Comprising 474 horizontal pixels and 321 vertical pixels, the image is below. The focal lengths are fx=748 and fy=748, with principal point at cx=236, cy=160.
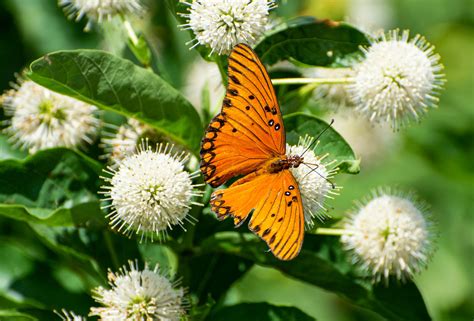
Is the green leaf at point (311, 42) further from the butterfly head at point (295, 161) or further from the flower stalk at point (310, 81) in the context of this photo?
the butterfly head at point (295, 161)

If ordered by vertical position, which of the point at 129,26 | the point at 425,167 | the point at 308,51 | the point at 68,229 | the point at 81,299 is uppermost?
the point at 425,167

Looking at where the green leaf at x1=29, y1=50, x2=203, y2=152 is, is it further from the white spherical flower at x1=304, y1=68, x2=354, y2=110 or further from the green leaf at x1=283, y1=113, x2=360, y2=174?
the white spherical flower at x1=304, y1=68, x2=354, y2=110

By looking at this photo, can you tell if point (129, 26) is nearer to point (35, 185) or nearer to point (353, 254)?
point (35, 185)

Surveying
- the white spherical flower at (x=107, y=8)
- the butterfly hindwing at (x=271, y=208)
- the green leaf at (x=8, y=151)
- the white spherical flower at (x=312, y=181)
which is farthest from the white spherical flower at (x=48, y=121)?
the white spherical flower at (x=312, y=181)

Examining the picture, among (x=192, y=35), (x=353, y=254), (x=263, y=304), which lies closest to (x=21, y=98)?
(x=192, y=35)

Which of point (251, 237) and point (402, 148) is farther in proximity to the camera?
point (402, 148)

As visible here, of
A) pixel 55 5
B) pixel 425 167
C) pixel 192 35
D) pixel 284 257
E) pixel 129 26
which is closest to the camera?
pixel 284 257
